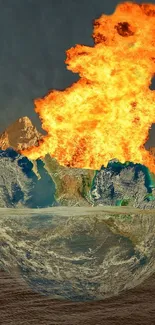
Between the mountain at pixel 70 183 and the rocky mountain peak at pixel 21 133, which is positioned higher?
the rocky mountain peak at pixel 21 133

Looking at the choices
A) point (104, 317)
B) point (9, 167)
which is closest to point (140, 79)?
point (9, 167)

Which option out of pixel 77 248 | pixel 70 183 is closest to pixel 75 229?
pixel 77 248

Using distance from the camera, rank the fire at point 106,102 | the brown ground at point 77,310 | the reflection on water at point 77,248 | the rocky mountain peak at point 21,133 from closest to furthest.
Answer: the reflection on water at point 77,248, the brown ground at point 77,310, the fire at point 106,102, the rocky mountain peak at point 21,133

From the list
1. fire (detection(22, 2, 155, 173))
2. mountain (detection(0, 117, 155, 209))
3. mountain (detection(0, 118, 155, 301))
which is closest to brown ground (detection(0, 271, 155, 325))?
mountain (detection(0, 118, 155, 301))

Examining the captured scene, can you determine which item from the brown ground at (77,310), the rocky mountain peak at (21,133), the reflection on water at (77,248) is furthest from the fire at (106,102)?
the brown ground at (77,310)

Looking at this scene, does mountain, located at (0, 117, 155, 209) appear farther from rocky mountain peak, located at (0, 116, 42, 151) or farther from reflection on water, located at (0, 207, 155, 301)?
rocky mountain peak, located at (0, 116, 42, 151)

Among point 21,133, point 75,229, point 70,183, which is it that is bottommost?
point 75,229

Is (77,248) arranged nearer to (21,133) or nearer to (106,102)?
(106,102)

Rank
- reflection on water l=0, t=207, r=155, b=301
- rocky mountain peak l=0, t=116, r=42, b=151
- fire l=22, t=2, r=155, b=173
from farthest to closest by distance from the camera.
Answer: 1. rocky mountain peak l=0, t=116, r=42, b=151
2. fire l=22, t=2, r=155, b=173
3. reflection on water l=0, t=207, r=155, b=301

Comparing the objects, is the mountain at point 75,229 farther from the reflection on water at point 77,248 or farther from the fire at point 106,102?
the fire at point 106,102
